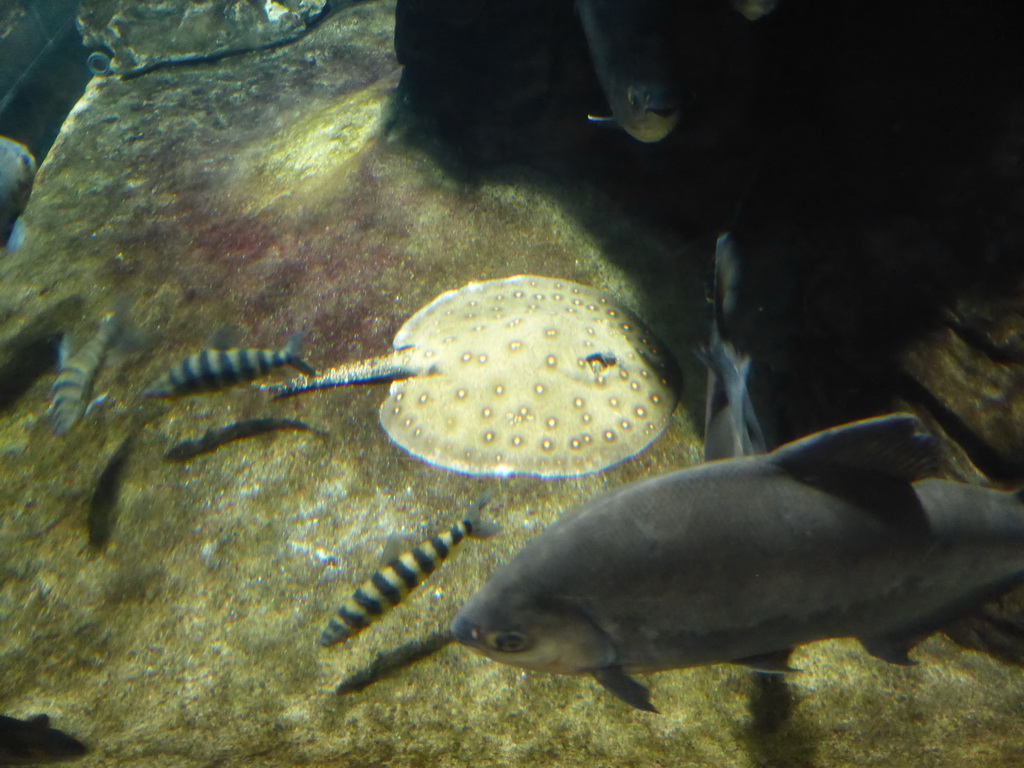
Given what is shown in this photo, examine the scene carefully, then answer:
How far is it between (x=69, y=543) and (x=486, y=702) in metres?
2.95

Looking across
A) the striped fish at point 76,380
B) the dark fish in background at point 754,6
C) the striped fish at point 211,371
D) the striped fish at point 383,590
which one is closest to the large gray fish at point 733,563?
the striped fish at point 383,590

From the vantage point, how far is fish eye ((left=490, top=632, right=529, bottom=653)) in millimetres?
1861

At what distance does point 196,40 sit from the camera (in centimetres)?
953

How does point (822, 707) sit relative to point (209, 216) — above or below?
below

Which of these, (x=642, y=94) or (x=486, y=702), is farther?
(x=642, y=94)

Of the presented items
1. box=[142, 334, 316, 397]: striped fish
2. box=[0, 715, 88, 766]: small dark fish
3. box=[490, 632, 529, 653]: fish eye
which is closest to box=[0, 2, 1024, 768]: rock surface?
box=[0, 715, 88, 766]: small dark fish

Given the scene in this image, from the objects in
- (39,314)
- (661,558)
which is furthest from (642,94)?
(39,314)

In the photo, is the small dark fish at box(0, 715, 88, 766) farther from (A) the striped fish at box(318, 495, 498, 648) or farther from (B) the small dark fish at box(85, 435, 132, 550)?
(B) the small dark fish at box(85, 435, 132, 550)

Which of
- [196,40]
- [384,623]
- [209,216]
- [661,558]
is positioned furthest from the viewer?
[196,40]

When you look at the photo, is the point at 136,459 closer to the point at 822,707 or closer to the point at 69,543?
the point at 69,543

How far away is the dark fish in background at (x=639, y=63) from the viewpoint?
143 inches

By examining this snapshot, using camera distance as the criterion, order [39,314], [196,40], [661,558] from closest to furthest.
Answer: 1. [661,558]
2. [39,314]
3. [196,40]

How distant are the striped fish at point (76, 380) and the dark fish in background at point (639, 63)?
4142 mm

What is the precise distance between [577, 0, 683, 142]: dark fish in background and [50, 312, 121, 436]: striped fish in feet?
13.6
